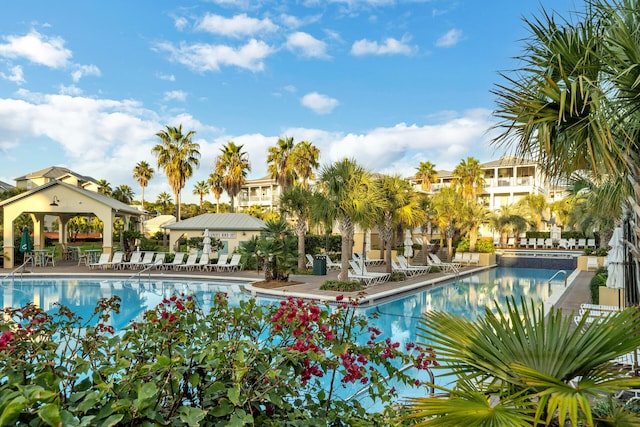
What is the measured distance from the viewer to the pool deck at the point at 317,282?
14.3m

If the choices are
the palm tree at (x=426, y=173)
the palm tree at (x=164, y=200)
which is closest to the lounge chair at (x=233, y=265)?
the palm tree at (x=426, y=173)

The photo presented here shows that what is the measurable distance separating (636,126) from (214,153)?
1431 inches

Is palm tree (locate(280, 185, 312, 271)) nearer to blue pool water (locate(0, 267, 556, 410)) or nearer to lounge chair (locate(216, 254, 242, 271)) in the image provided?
lounge chair (locate(216, 254, 242, 271))

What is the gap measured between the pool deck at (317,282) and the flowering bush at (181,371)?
368 inches

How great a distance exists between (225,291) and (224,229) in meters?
10.2

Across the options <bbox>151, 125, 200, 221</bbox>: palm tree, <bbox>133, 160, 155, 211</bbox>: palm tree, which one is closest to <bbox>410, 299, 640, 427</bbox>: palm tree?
<bbox>151, 125, 200, 221</bbox>: palm tree

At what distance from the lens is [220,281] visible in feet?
66.6

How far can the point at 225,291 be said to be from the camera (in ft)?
56.5

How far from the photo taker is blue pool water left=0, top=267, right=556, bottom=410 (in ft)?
43.7

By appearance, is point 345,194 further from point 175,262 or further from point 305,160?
point 305,160

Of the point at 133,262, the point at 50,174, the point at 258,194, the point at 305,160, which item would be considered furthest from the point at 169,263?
the point at 258,194

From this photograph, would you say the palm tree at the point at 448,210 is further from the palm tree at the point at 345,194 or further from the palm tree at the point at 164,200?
the palm tree at the point at 164,200

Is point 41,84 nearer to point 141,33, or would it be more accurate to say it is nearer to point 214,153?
point 141,33

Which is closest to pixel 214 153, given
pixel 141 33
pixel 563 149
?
pixel 141 33
